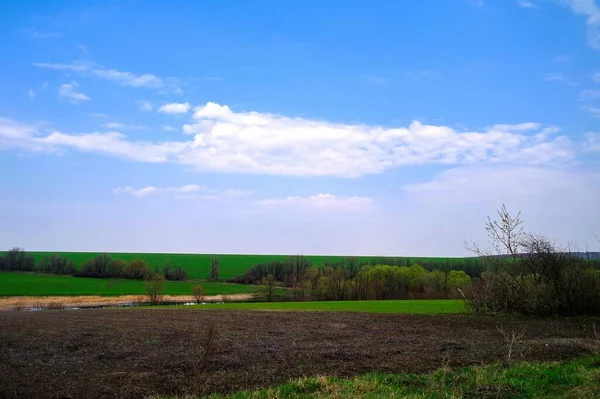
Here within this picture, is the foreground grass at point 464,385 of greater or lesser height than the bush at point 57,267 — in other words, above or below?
above

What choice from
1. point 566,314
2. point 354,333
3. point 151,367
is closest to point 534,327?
point 566,314

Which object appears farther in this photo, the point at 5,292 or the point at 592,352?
the point at 5,292

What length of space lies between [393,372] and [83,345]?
47.3ft

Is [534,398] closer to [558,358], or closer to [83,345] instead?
[558,358]

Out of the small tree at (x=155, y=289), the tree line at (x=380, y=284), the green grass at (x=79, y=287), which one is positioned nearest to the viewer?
the small tree at (x=155, y=289)

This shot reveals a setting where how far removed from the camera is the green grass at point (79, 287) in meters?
93.3

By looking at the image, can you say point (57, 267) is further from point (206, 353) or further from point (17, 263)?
point (206, 353)

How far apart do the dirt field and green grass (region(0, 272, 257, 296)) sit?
7296cm

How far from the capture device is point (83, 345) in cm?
2073

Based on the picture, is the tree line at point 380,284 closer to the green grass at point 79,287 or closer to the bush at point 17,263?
the green grass at point 79,287

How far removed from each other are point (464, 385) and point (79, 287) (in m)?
107

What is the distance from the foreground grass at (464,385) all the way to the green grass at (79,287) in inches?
3644

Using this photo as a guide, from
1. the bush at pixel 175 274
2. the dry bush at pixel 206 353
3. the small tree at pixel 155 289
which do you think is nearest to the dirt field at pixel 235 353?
the dry bush at pixel 206 353

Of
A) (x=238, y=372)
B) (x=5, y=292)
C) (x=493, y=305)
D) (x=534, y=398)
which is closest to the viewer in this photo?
(x=534, y=398)
